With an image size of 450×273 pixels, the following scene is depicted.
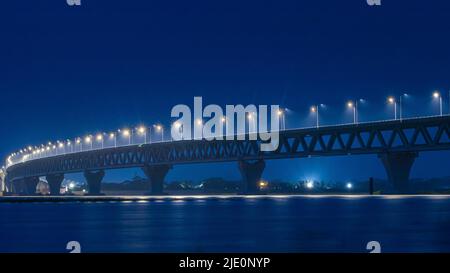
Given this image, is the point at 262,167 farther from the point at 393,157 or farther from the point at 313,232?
the point at 313,232

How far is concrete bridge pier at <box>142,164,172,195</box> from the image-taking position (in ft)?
560

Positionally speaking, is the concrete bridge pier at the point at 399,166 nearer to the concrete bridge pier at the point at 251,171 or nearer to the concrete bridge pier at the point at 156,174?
the concrete bridge pier at the point at 251,171

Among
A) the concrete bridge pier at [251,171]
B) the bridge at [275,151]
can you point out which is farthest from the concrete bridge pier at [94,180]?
the concrete bridge pier at [251,171]

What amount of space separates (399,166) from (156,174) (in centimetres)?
5778

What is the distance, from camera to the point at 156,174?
560 ft

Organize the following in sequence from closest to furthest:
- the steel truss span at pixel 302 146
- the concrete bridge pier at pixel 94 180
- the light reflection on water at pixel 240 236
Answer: the light reflection on water at pixel 240 236, the steel truss span at pixel 302 146, the concrete bridge pier at pixel 94 180

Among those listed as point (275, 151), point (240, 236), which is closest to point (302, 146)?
point (275, 151)

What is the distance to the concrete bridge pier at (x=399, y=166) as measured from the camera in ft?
426

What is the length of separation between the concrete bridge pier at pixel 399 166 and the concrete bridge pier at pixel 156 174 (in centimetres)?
5329

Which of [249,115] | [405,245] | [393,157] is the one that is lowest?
[405,245]
